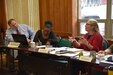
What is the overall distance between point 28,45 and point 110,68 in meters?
1.91

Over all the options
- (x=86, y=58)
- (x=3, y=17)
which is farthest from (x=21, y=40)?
(x=3, y=17)

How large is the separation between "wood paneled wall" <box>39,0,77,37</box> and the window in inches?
8.1

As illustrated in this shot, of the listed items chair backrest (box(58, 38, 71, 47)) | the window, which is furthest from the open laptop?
the window

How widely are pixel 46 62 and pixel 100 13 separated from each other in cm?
235

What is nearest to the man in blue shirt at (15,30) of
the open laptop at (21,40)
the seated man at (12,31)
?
the seated man at (12,31)

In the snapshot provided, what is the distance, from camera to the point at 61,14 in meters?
5.28

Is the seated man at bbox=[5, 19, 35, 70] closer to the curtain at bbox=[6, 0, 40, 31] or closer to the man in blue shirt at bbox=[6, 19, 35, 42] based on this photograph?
the man in blue shirt at bbox=[6, 19, 35, 42]

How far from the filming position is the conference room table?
293 centimetres

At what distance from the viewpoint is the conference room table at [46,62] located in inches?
115

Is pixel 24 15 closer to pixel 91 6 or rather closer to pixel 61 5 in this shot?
pixel 61 5

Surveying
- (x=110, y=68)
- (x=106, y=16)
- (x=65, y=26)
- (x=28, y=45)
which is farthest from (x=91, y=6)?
(x=110, y=68)

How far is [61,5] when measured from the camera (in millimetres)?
5230

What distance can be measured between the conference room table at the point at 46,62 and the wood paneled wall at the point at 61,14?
1.81 meters

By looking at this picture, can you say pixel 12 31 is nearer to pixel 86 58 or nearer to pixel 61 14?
pixel 61 14
